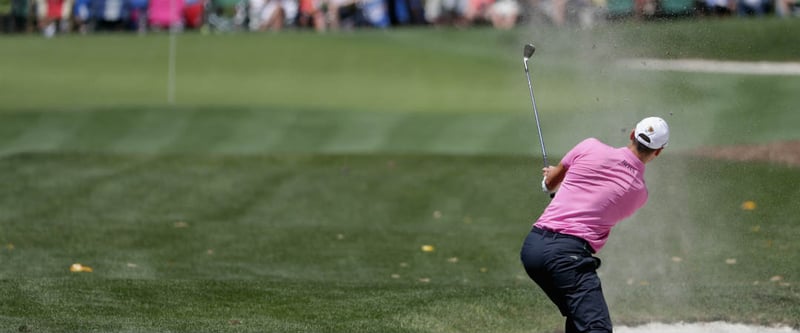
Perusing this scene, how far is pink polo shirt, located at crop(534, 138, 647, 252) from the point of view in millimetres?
8273

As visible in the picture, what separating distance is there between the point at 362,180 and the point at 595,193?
39.3 ft

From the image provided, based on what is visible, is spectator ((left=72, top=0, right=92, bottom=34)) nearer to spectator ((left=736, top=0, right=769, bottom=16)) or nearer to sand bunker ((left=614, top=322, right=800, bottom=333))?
spectator ((left=736, top=0, right=769, bottom=16))

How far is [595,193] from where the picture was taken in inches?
326

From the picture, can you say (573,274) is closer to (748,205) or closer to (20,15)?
(748,205)

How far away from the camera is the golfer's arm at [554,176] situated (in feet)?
28.4

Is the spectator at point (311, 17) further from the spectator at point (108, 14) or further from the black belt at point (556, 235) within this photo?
the black belt at point (556, 235)

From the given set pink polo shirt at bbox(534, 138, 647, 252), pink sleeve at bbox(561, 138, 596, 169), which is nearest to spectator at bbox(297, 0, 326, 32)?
pink sleeve at bbox(561, 138, 596, 169)

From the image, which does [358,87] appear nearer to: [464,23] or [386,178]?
[464,23]

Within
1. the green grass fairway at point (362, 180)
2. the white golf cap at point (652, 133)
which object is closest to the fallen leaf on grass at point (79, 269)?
the green grass fairway at point (362, 180)

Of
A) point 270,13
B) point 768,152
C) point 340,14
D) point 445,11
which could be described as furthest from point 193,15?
point 768,152

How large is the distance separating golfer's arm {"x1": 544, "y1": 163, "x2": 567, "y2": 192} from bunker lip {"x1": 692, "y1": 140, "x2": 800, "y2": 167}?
1013 centimetres

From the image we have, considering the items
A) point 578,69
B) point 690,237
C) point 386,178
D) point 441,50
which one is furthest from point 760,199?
point 441,50

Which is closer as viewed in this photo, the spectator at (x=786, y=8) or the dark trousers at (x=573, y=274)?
the dark trousers at (x=573, y=274)

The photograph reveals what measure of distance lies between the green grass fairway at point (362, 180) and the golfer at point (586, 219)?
2.72 m
